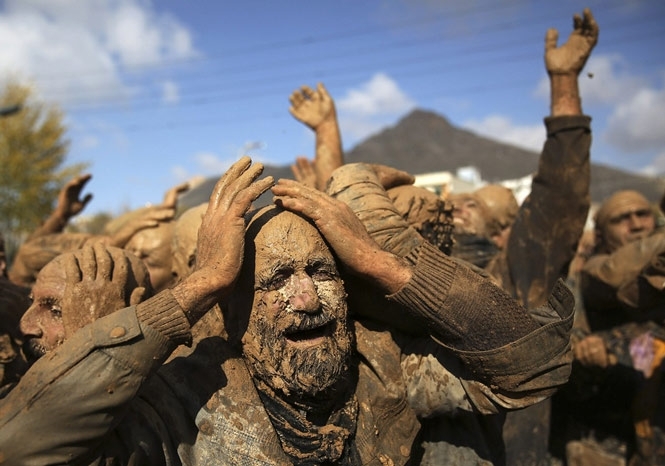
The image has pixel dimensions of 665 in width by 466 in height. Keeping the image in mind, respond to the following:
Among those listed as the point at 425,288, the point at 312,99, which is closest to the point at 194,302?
the point at 425,288

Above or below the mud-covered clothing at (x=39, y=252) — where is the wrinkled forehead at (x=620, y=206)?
above

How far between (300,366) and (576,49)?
2889mm

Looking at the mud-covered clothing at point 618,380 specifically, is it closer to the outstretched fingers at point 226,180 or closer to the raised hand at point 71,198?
the outstretched fingers at point 226,180

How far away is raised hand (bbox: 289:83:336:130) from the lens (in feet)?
16.3

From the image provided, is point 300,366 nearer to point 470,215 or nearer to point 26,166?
point 470,215

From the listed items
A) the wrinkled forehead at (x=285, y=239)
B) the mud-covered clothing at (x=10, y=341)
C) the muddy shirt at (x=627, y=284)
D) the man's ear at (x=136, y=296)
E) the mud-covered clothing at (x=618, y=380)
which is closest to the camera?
the wrinkled forehead at (x=285, y=239)

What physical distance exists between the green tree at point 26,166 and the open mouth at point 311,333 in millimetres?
25571

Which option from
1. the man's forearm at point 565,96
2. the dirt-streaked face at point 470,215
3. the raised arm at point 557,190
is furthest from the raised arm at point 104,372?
the dirt-streaked face at point 470,215

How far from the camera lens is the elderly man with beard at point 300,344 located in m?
2.42

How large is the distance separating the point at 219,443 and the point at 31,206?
89.6 ft

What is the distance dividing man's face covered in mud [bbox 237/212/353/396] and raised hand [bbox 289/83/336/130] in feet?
8.16

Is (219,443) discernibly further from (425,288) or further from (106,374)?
→ (425,288)

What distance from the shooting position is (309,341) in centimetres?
252

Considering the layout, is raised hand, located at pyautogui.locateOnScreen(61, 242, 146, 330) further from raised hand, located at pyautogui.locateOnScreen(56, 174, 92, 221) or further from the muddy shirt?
raised hand, located at pyautogui.locateOnScreen(56, 174, 92, 221)
